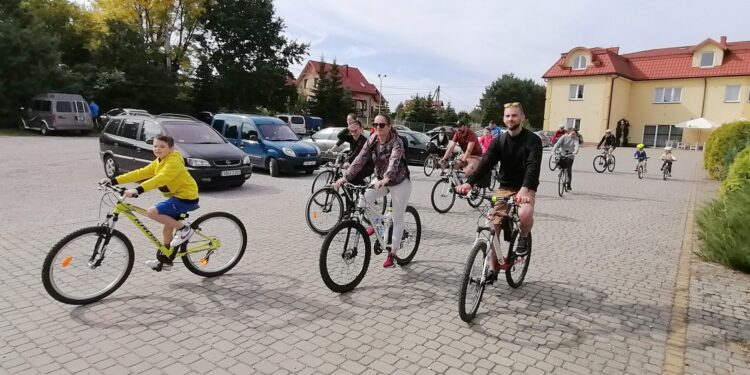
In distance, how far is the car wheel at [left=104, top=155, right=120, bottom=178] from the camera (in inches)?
463

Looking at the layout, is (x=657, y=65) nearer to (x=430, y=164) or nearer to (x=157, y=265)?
(x=430, y=164)

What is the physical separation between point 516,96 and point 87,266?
215ft

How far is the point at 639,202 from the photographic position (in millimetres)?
11539

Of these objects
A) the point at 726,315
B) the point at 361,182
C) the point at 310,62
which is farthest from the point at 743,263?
the point at 310,62

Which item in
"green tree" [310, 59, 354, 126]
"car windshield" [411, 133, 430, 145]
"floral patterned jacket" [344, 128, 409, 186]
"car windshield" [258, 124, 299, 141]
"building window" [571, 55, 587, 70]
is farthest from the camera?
"green tree" [310, 59, 354, 126]

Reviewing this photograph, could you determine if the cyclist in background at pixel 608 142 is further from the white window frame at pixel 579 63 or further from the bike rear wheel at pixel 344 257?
the white window frame at pixel 579 63

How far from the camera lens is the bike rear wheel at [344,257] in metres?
4.50

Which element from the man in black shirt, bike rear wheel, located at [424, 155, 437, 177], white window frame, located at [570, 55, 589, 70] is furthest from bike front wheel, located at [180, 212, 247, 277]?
white window frame, located at [570, 55, 589, 70]

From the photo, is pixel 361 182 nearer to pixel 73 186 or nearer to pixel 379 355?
pixel 379 355

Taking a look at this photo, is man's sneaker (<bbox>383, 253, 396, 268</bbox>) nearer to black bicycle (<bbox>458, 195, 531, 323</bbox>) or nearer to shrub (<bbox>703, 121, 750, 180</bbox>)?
black bicycle (<bbox>458, 195, 531, 323</bbox>)

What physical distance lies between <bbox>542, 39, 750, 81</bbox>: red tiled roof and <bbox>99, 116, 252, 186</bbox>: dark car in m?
39.7

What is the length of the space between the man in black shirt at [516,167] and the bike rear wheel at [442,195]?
4.50 meters

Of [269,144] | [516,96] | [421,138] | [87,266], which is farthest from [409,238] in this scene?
[516,96]

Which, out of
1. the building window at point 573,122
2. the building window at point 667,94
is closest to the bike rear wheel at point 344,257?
the building window at point 573,122
